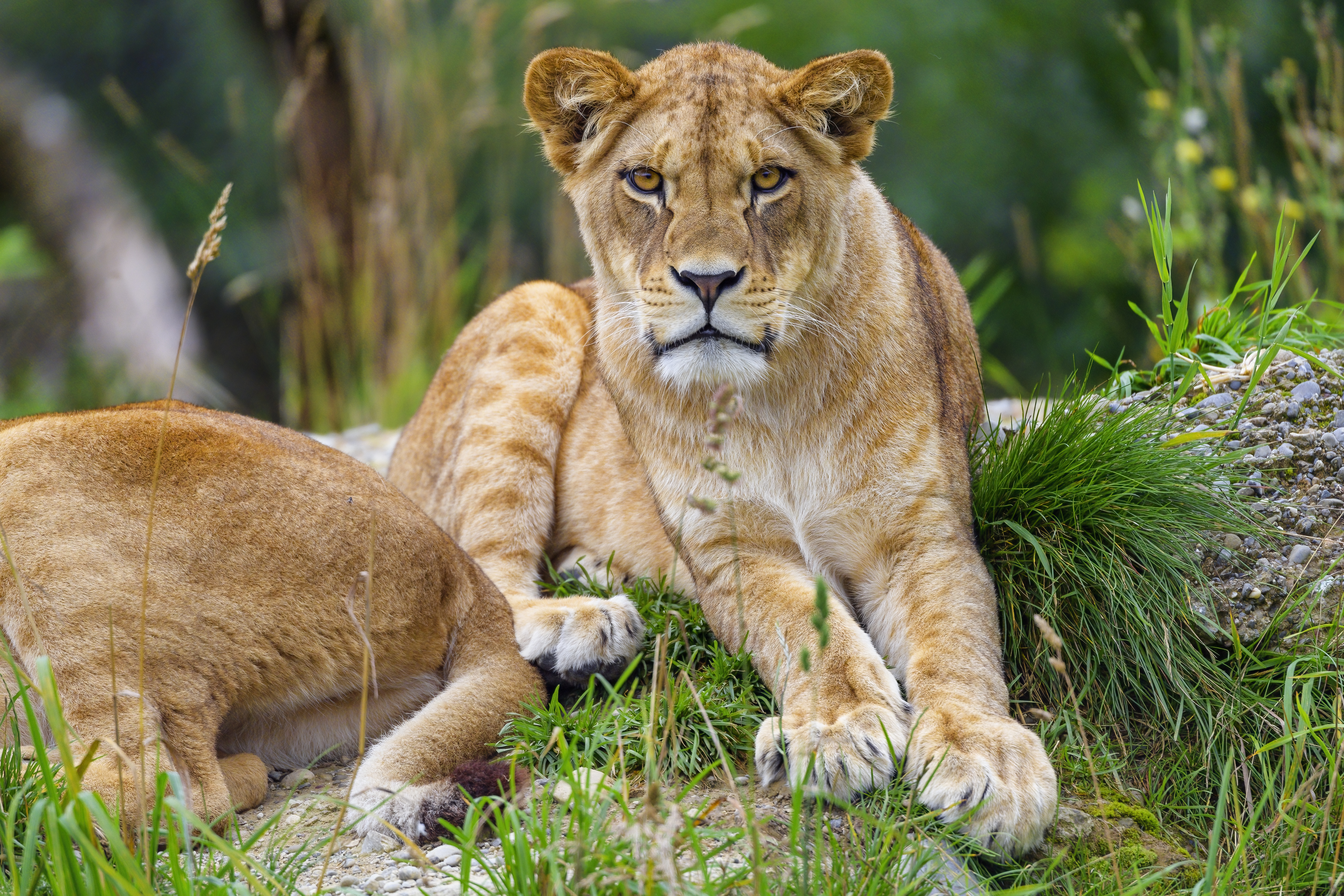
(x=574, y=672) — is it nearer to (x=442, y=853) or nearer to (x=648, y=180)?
(x=442, y=853)

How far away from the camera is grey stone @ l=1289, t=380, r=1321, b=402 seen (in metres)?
3.29

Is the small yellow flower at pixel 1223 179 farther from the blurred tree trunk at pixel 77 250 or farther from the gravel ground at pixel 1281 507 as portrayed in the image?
the blurred tree trunk at pixel 77 250

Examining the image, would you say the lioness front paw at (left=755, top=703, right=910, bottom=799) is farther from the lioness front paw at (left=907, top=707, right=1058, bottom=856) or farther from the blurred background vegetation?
the blurred background vegetation

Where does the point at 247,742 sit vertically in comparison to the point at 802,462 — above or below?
below

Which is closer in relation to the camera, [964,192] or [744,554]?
[744,554]

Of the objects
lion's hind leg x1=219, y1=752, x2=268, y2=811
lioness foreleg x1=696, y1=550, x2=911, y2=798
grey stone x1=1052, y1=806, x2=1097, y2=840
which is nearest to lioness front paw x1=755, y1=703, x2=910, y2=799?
lioness foreleg x1=696, y1=550, x2=911, y2=798

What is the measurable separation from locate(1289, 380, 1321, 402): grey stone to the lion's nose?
154 cm

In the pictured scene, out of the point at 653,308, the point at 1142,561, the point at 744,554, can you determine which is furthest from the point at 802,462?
the point at 1142,561

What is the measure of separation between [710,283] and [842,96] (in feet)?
2.03

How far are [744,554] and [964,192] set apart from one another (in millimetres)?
5536

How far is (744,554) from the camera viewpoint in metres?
3.15

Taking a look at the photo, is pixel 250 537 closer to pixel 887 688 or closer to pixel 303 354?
pixel 887 688

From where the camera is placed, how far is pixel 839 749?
2.46 metres

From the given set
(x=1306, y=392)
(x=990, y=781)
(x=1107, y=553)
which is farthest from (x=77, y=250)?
(x=990, y=781)
